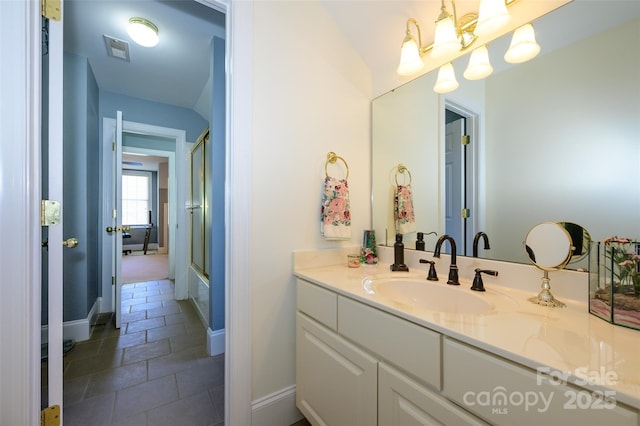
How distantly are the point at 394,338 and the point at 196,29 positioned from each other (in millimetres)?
2397

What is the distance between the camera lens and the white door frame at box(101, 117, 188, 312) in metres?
2.70

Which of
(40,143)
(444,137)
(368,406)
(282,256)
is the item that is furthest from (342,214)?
(40,143)

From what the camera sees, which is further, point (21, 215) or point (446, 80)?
point (446, 80)

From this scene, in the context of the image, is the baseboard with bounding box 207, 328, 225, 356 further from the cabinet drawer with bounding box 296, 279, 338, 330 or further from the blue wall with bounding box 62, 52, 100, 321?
the blue wall with bounding box 62, 52, 100, 321

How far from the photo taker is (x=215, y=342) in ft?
6.65

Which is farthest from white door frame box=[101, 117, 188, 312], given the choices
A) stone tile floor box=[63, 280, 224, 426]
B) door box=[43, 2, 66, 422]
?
door box=[43, 2, 66, 422]

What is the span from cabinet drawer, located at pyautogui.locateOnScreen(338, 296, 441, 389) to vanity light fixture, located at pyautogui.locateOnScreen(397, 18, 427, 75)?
1.24m

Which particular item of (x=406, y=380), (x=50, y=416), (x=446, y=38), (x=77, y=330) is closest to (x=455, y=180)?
(x=446, y=38)

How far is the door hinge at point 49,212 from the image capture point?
937 millimetres

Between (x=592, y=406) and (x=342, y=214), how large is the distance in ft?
3.69

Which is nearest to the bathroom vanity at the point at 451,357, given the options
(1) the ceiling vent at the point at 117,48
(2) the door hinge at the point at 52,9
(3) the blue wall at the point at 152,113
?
(2) the door hinge at the point at 52,9

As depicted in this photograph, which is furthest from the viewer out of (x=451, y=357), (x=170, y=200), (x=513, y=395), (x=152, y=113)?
(x=170, y=200)

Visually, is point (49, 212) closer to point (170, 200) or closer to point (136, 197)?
point (170, 200)

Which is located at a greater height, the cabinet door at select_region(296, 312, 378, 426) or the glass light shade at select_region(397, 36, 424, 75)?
the glass light shade at select_region(397, 36, 424, 75)
